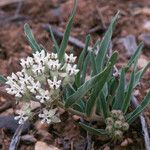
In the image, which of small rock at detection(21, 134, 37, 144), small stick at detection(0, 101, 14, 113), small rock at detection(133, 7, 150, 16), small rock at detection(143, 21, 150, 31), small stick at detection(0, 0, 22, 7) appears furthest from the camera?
small stick at detection(0, 0, 22, 7)

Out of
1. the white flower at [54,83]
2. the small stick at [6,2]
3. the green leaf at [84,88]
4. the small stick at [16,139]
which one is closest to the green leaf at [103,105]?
the green leaf at [84,88]

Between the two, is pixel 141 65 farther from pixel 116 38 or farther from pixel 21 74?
pixel 21 74

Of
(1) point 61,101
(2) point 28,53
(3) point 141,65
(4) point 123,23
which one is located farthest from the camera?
(4) point 123,23

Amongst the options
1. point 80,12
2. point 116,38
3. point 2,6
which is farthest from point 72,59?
point 2,6

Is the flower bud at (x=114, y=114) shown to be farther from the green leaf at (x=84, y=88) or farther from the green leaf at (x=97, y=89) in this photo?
the green leaf at (x=84, y=88)

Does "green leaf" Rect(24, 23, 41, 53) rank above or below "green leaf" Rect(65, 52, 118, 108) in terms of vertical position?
above

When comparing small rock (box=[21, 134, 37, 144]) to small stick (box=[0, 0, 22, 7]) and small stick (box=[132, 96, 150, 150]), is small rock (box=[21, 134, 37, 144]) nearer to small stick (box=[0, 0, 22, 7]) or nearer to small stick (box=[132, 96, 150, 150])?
small stick (box=[132, 96, 150, 150])

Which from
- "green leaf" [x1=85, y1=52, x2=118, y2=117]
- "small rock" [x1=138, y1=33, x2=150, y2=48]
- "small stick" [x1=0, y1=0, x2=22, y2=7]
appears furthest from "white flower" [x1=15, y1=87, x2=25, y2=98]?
"small stick" [x1=0, y1=0, x2=22, y2=7]

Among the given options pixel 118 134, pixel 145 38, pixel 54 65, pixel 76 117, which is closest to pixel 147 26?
→ pixel 145 38
